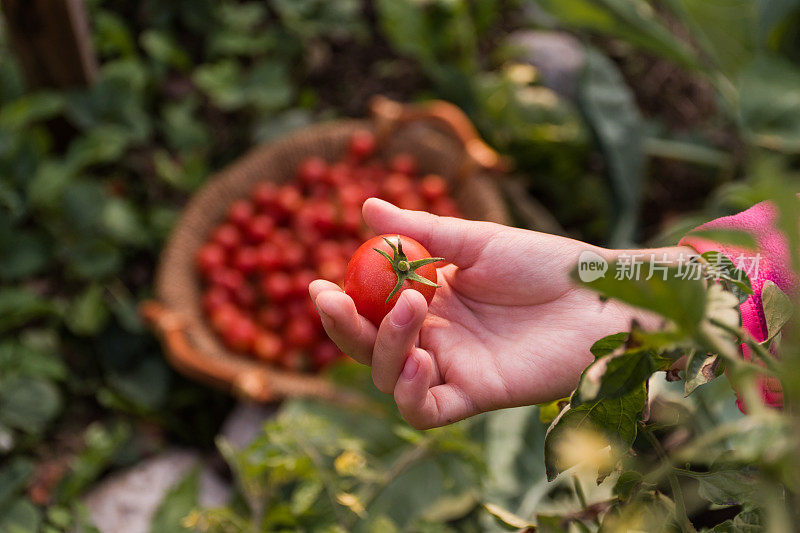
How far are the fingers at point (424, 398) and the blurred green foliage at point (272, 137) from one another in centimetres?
24

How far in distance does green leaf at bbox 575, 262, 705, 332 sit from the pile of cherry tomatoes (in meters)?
1.56

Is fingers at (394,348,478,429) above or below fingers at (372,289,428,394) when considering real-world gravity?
below

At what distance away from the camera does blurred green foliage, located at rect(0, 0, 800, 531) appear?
46.8 inches

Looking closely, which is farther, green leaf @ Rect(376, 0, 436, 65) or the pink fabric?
green leaf @ Rect(376, 0, 436, 65)

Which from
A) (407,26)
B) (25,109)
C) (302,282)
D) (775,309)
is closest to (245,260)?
(302,282)

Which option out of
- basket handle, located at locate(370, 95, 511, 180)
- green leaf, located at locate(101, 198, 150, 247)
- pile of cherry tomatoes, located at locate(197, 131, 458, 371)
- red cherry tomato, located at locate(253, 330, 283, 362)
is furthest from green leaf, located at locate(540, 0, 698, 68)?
green leaf, located at locate(101, 198, 150, 247)

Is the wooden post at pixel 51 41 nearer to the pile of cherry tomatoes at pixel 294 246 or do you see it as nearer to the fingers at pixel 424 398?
the pile of cherry tomatoes at pixel 294 246

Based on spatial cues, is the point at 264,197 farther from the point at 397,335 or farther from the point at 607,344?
the point at 607,344

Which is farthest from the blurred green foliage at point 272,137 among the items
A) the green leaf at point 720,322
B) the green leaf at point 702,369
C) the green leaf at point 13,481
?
the green leaf at point 720,322

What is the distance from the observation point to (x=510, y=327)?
2.72ft

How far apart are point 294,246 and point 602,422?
1.65m

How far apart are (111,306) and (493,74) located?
162 cm

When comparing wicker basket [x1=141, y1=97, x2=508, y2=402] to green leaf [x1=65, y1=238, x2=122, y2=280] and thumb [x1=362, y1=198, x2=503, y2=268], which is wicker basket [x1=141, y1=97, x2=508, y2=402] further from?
thumb [x1=362, y1=198, x2=503, y2=268]

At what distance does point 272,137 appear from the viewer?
2.31m
